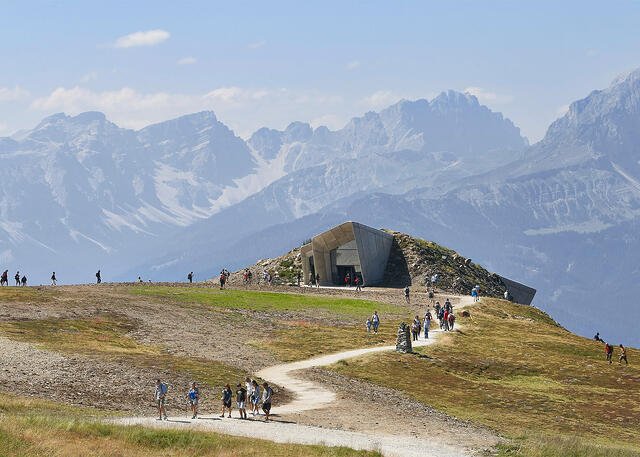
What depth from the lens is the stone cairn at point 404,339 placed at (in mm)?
79688

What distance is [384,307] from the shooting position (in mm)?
114188

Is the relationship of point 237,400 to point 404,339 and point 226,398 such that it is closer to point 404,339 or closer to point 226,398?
point 226,398

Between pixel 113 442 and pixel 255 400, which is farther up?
pixel 255 400

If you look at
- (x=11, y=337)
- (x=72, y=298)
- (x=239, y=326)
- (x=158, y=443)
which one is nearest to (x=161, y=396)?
(x=158, y=443)

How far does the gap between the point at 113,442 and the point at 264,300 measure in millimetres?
69387

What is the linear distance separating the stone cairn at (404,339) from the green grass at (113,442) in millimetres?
33580

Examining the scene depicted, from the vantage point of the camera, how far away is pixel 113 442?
44.6 metres

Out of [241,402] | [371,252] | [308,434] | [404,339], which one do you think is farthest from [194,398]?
[371,252]

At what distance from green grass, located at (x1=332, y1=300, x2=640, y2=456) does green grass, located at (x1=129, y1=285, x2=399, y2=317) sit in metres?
16.7

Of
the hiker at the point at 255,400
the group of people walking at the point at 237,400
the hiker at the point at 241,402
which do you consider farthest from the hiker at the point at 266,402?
the hiker at the point at 255,400

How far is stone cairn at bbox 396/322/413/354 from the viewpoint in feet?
261

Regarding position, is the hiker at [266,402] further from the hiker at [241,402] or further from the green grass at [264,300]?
the green grass at [264,300]

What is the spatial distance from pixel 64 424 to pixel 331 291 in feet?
283

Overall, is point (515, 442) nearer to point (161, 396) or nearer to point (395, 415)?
point (395, 415)
